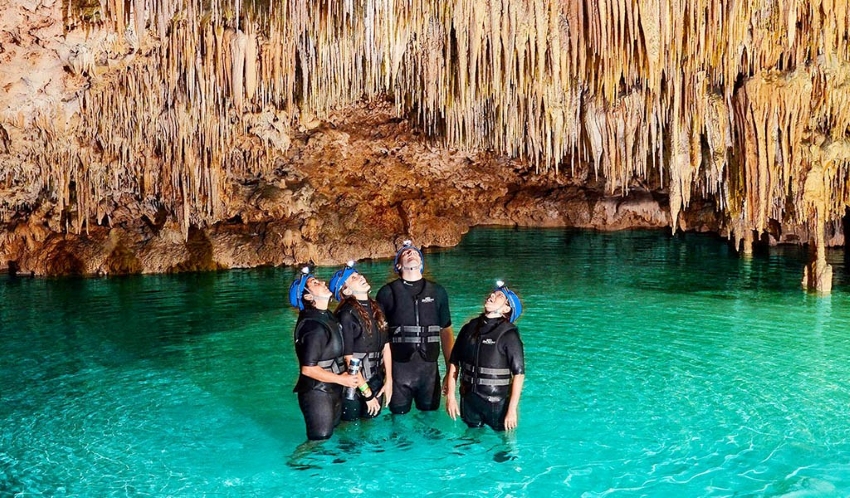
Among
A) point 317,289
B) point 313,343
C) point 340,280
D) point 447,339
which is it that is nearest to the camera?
point 313,343

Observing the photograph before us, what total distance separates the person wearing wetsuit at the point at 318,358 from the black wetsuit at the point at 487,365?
68 centimetres

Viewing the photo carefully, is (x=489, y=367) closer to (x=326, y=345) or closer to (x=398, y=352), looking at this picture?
(x=398, y=352)

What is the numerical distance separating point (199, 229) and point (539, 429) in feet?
40.9

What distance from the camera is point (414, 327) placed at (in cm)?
470

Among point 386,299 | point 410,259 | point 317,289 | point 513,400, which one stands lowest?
point 513,400

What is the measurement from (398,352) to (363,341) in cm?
39

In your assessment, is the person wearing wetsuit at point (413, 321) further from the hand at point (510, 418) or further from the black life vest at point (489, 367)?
the hand at point (510, 418)

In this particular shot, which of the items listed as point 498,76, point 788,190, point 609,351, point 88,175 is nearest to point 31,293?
point 88,175

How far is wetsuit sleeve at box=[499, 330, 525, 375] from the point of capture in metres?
4.30

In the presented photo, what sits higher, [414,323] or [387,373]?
[414,323]

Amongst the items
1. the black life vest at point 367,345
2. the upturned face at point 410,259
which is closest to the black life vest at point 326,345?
the black life vest at point 367,345

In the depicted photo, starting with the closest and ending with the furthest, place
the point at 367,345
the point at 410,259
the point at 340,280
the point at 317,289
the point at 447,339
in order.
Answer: the point at 317,289 < the point at 367,345 < the point at 340,280 < the point at 410,259 < the point at 447,339

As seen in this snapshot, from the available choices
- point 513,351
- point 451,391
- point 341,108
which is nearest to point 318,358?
point 451,391

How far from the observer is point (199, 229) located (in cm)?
1609
